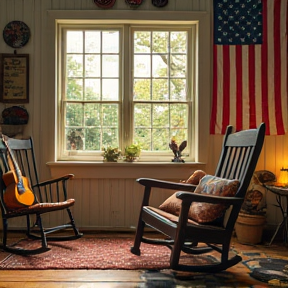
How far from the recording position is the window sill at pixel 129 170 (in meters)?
4.30

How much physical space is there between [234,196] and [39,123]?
8.19 ft

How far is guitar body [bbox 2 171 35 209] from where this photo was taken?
337cm

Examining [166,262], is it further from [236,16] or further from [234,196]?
[236,16]

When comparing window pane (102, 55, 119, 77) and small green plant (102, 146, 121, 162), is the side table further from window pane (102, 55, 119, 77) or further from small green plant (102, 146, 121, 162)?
window pane (102, 55, 119, 77)

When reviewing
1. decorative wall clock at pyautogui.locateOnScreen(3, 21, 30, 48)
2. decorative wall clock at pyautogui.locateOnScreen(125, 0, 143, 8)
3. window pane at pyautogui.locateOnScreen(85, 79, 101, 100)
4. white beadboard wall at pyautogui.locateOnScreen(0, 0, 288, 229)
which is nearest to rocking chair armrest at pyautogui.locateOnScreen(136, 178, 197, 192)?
white beadboard wall at pyautogui.locateOnScreen(0, 0, 288, 229)

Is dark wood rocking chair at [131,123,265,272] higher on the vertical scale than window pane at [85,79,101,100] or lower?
lower

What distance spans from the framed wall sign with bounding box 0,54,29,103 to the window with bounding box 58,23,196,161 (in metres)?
0.42

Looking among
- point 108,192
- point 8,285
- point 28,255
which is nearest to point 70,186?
point 108,192

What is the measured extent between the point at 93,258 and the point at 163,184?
89cm

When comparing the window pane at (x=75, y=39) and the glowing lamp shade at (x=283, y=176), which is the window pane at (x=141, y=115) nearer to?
the window pane at (x=75, y=39)

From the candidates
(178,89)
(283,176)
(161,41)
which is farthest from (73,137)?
(283,176)

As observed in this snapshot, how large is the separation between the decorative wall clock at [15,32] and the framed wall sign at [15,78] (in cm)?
16

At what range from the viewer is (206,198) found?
2.74m

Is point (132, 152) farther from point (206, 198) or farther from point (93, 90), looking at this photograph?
point (206, 198)
